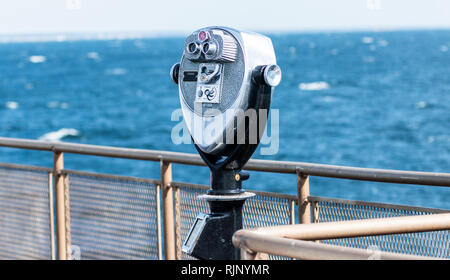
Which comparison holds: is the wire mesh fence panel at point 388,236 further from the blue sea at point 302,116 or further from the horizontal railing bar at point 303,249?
the blue sea at point 302,116

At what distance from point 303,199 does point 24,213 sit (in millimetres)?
2281

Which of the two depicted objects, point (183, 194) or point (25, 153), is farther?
point (25, 153)

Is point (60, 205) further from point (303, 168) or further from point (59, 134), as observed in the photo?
point (59, 134)

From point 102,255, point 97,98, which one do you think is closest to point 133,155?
point 102,255

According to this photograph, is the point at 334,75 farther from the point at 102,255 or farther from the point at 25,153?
the point at 102,255

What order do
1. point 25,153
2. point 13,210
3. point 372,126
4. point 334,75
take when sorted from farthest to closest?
point 334,75 → point 372,126 → point 25,153 → point 13,210

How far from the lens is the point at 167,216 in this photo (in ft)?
14.9

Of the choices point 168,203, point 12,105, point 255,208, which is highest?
point 255,208

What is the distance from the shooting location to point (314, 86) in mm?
72625

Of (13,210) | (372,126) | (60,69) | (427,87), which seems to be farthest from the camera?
(60,69)

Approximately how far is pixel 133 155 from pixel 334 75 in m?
79.4

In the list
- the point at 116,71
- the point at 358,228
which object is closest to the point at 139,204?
the point at 358,228

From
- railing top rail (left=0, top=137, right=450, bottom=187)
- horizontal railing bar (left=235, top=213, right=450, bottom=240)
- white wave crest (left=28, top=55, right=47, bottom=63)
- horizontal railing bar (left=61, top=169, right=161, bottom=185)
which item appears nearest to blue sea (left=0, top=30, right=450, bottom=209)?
white wave crest (left=28, top=55, right=47, bottom=63)

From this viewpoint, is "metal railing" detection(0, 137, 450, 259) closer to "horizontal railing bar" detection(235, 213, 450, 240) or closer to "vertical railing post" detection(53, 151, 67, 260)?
"vertical railing post" detection(53, 151, 67, 260)
